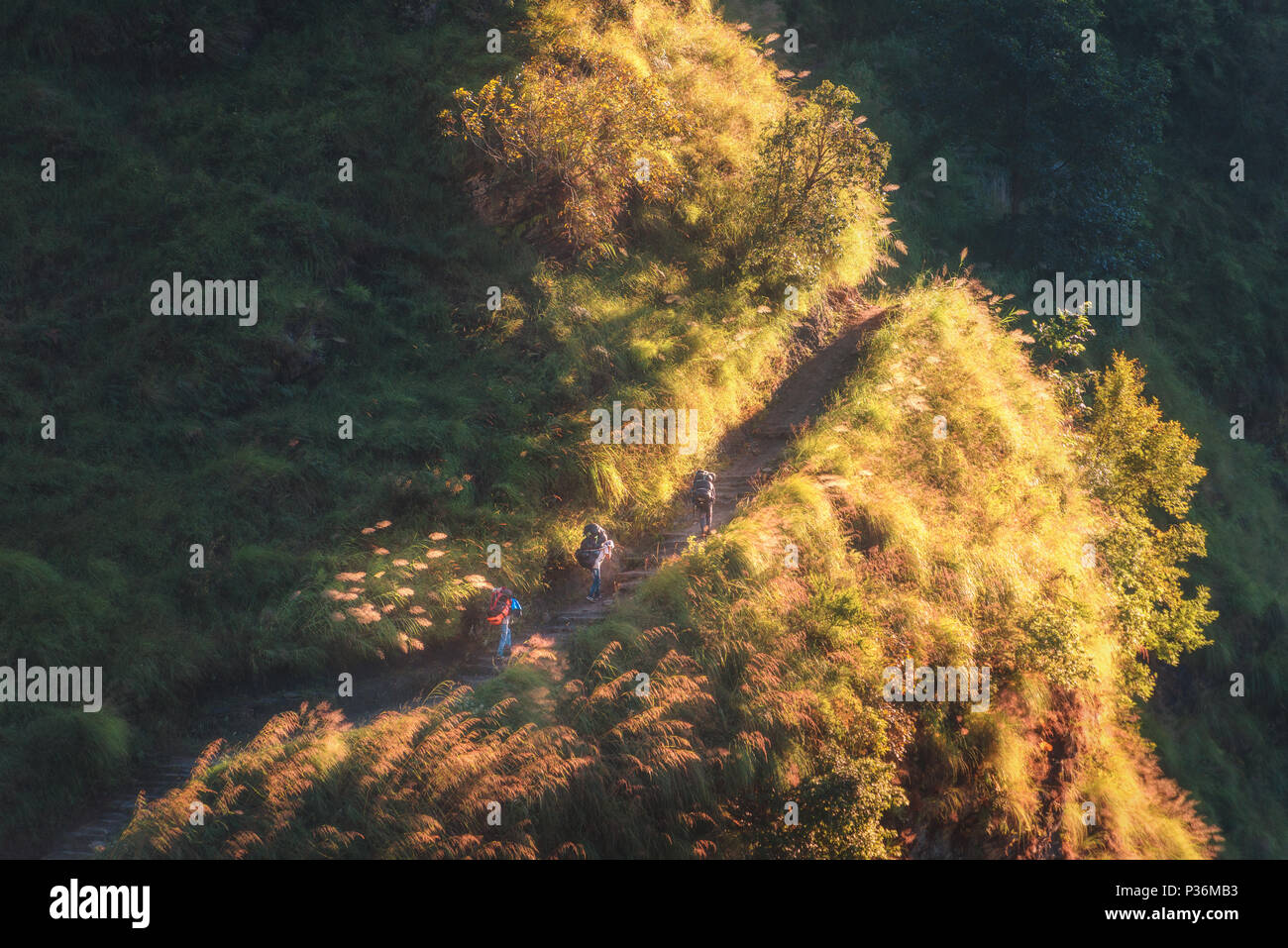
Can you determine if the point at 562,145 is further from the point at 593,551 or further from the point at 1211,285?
the point at 1211,285

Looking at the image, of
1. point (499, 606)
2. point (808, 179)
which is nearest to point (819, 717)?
point (499, 606)

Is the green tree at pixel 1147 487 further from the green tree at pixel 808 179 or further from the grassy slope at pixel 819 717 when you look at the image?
the green tree at pixel 808 179

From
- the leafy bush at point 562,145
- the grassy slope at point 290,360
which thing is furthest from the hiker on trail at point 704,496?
the leafy bush at point 562,145

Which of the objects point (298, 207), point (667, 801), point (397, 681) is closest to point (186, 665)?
point (397, 681)

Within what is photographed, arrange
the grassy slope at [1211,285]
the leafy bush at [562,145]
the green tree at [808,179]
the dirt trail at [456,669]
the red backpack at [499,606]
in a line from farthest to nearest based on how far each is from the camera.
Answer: the grassy slope at [1211,285], the green tree at [808,179], the leafy bush at [562,145], the red backpack at [499,606], the dirt trail at [456,669]

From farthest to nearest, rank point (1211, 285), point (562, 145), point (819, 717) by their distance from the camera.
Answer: point (1211, 285), point (562, 145), point (819, 717)

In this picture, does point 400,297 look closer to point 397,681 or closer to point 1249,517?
point 397,681

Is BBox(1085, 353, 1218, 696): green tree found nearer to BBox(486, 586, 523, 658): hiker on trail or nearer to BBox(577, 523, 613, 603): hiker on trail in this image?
BBox(577, 523, 613, 603): hiker on trail
